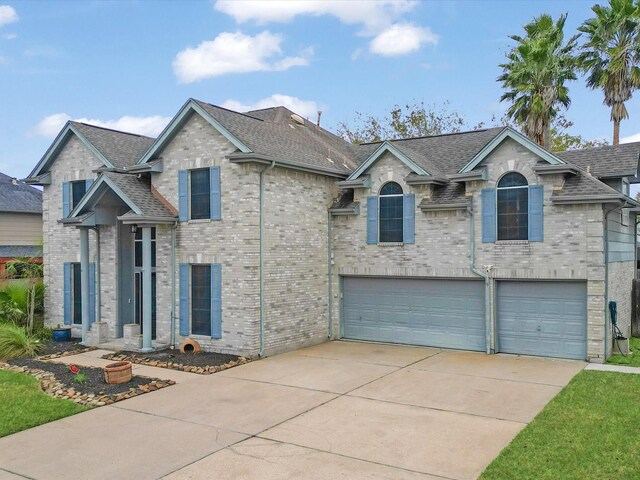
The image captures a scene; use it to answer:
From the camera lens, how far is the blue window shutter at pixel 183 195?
16.9 meters

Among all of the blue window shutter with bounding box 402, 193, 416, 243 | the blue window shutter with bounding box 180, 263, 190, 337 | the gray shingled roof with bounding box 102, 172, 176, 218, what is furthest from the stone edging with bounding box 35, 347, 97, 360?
the blue window shutter with bounding box 402, 193, 416, 243

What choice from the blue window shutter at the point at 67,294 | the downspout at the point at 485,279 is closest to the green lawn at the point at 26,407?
the blue window shutter at the point at 67,294

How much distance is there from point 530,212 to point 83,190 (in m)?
14.2

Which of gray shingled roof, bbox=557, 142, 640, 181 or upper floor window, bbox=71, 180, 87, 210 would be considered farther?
upper floor window, bbox=71, 180, 87, 210

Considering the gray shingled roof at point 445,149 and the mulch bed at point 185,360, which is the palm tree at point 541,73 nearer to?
the gray shingled roof at point 445,149

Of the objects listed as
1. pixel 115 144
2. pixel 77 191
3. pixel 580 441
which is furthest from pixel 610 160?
pixel 77 191

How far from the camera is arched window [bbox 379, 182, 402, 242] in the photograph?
17.6 m

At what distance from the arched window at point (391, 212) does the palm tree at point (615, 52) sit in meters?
16.4

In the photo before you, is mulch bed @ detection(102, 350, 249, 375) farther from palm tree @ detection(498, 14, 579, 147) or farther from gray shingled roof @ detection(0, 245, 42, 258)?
palm tree @ detection(498, 14, 579, 147)

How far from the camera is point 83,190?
19516 mm

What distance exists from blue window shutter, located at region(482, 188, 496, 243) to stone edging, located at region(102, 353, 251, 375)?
741 centimetres

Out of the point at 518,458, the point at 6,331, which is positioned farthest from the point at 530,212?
the point at 6,331

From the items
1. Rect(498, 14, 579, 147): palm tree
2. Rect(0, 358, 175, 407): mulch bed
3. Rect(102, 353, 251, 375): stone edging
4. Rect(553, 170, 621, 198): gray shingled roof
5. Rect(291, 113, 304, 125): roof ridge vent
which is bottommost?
Rect(102, 353, 251, 375): stone edging

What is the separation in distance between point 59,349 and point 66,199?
5.36 m
